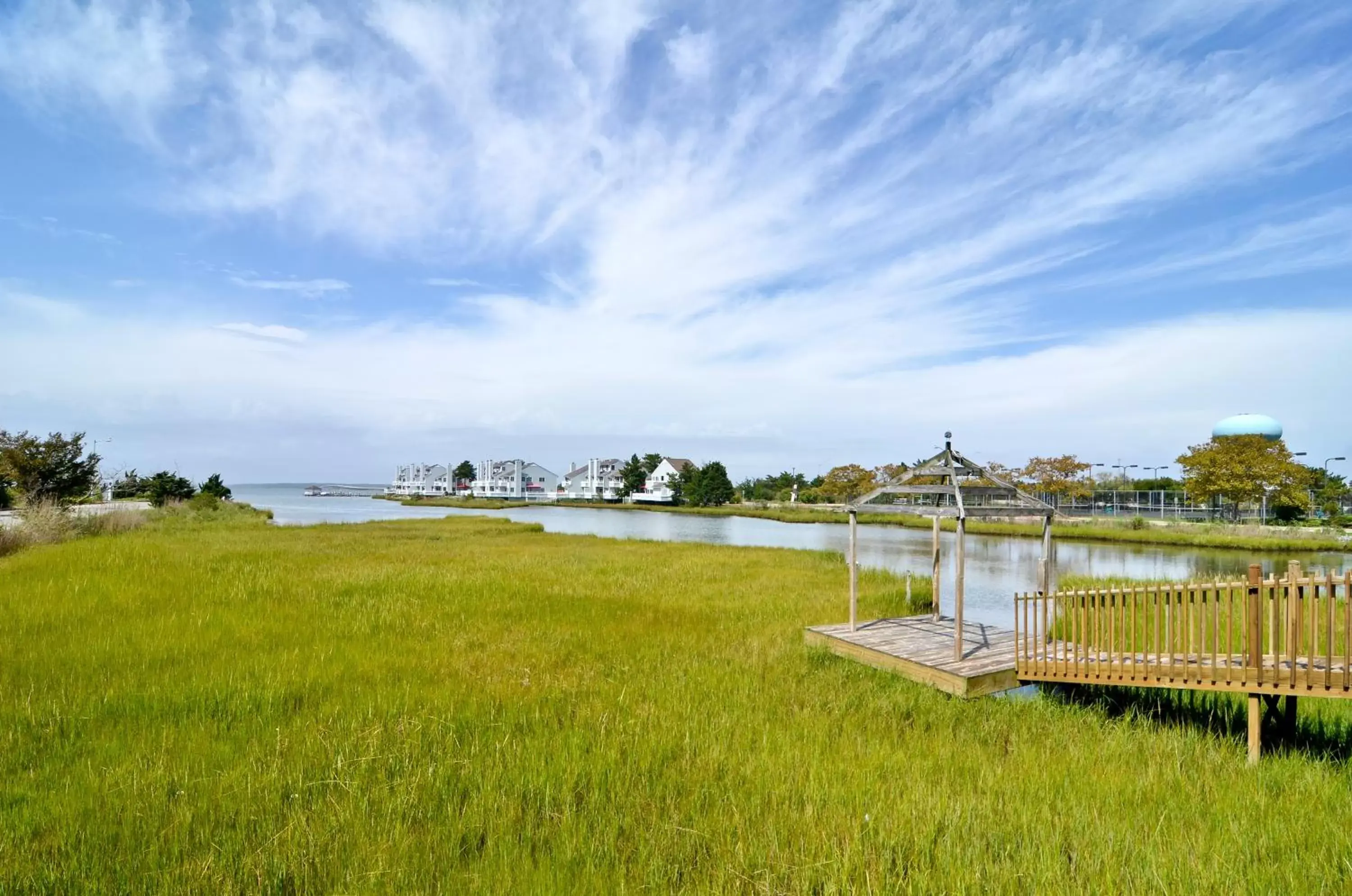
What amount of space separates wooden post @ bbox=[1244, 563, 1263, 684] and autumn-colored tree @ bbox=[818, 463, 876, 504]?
69.4m

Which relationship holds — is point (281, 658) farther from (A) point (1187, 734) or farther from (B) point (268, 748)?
(A) point (1187, 734)

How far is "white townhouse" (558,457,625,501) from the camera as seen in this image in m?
113

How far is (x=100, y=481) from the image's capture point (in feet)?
134

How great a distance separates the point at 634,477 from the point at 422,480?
2865 inches

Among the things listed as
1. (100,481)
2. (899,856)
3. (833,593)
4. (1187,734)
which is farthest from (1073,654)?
(100,481)

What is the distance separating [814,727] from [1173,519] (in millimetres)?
56766

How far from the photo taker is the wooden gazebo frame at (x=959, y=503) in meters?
9.18

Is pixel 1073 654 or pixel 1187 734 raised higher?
pixel 1073 654

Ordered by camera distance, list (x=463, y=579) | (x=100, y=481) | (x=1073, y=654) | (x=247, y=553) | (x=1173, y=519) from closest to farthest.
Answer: (x=1073, y=654)
(x=463, y=579)
(x=247, y=553)
(x=100, y=481)
(x=1173, y=519)

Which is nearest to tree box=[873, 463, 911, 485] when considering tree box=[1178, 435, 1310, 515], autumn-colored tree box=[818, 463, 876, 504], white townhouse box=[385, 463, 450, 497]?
autumn-colored tree box=[818, 463, 876, 504]

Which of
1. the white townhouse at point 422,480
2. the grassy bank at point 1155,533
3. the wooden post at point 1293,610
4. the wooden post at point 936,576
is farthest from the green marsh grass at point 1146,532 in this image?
the white townhouse at point 422,480

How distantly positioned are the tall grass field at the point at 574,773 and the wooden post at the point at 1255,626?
862mm

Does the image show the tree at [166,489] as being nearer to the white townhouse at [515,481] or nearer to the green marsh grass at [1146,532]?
the green marsh grass at [1146,532]

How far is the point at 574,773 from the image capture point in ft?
17.4
